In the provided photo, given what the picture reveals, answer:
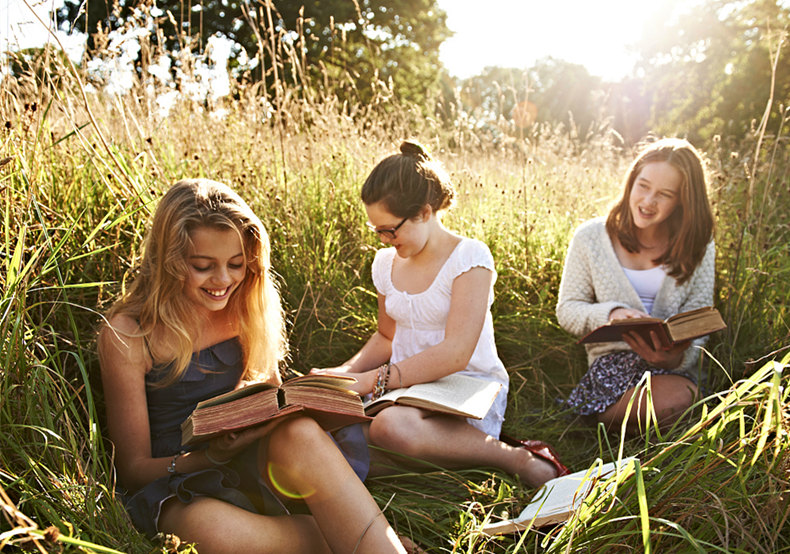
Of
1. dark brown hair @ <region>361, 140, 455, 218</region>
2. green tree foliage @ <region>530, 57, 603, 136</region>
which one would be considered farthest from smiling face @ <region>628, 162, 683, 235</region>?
green tree foliage @ <region>530, 57, 603, 136</region>

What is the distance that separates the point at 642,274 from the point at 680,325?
60 cm

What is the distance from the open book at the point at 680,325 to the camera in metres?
2.28

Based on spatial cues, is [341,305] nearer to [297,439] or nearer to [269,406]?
[297,439]

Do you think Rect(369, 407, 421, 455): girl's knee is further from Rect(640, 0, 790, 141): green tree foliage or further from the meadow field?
Rect(640, 0, 790, 141): green tree foliage

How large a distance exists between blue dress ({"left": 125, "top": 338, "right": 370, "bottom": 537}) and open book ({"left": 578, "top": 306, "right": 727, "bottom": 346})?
3.65ft

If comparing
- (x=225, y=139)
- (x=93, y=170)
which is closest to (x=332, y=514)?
(x=93, y=170)

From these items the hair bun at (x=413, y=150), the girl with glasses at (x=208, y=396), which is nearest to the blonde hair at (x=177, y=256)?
the girl with glasses at (x=208, y=396)

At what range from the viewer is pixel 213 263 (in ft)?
6.48

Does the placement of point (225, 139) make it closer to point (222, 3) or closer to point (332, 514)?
point (332, 514)

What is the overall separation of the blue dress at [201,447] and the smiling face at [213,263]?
23cm

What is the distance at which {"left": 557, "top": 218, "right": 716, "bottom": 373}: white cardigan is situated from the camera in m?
2.77

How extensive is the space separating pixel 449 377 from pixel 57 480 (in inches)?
55.6

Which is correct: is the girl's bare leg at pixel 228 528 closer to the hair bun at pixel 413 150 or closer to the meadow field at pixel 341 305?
the meadow field at pixel 341 305

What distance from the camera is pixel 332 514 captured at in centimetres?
160
